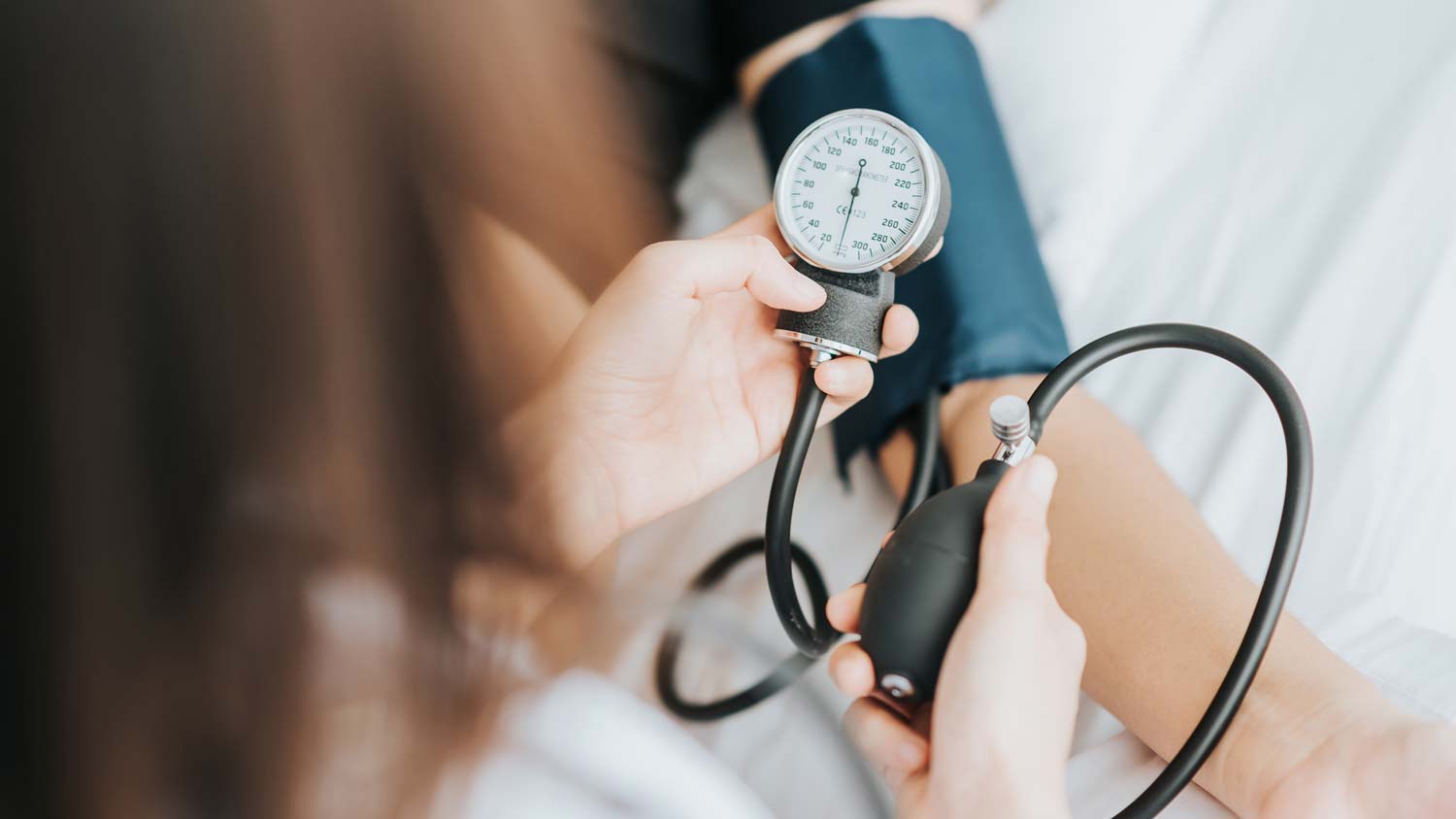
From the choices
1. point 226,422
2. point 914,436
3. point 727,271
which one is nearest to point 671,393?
point 727,271

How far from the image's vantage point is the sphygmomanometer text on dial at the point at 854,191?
627 mm

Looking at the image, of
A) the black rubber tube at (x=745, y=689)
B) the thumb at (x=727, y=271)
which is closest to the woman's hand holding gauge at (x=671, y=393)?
the thumb at (x=727, y=271)

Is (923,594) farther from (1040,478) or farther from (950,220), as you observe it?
(950,220)

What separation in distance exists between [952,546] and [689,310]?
0.24 meters

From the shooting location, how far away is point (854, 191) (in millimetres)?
642

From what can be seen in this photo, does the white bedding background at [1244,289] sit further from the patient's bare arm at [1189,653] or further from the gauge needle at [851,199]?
the gauge needle at [851,199]

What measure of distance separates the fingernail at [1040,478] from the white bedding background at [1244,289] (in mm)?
275

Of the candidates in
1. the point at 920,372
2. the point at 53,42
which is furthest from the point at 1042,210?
the point at 53,42

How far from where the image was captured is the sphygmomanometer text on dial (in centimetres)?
63

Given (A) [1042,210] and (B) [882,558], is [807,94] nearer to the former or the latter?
(A) [1042,210]

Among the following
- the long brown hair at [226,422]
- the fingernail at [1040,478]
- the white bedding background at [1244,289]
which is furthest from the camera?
the white bedding background at [1244,289]

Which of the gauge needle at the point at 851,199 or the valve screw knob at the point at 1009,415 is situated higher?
the gauge needle at the point at 851,199

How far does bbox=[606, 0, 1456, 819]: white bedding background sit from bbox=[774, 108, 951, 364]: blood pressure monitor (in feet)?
0.97

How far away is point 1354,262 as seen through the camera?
2.62ft
